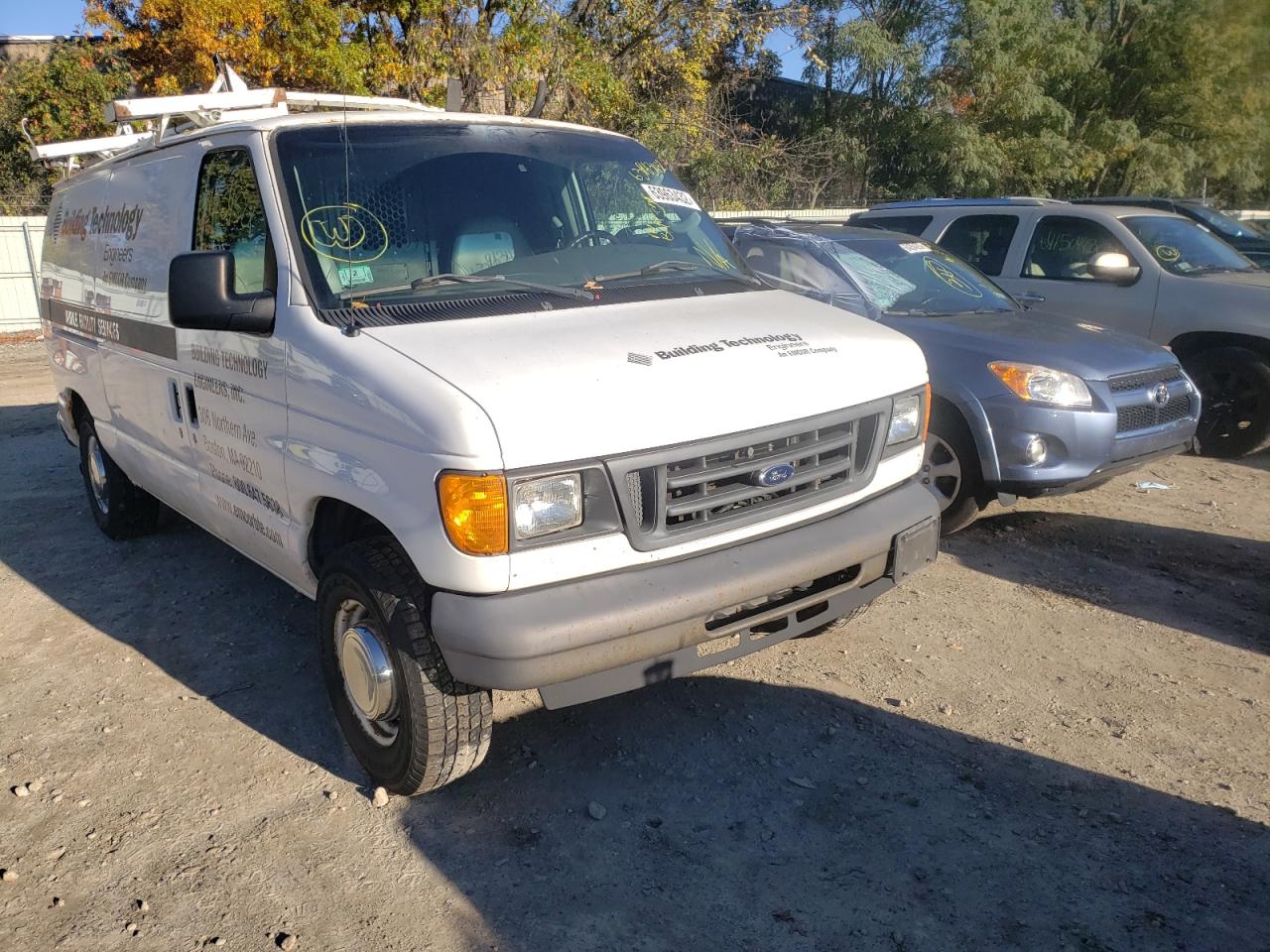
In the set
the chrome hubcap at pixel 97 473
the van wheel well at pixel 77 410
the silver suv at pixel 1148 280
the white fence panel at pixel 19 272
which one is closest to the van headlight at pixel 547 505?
the chrome hubcap at pixel 97 473

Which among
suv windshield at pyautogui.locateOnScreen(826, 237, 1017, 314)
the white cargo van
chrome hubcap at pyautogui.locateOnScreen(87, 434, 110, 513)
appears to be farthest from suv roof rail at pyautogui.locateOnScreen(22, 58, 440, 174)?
suv windshield at pyautogui.locateOnScreen(826, 237, 1017, 314)

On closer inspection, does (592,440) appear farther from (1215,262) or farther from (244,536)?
(1215,262)

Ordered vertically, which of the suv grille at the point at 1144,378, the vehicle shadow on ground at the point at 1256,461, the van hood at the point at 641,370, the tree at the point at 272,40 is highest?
the tree at the point at 272,40

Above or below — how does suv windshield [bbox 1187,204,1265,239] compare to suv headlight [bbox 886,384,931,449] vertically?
below

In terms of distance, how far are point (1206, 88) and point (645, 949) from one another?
93.9 ft

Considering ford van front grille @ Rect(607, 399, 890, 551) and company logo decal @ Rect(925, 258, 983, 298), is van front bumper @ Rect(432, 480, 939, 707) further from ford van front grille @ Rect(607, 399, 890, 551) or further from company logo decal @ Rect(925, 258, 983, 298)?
company logo decal @ Rect(925, 258, 983, 298)

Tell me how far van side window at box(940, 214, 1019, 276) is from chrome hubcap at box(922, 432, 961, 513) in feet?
11.4

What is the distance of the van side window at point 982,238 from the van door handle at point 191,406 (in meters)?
6.53

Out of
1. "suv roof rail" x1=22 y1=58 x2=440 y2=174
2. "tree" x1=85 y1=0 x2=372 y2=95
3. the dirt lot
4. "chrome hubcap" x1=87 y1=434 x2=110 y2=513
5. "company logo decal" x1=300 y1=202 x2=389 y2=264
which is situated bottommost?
the dirt lot

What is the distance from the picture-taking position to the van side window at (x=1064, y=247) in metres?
8.20

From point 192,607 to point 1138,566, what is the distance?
5.02 meters

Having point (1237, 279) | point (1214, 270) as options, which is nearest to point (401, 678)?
point (1237, 279)

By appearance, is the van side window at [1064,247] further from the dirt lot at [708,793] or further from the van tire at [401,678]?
the van tire at [401,678]

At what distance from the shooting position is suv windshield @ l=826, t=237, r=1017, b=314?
20.7ft
